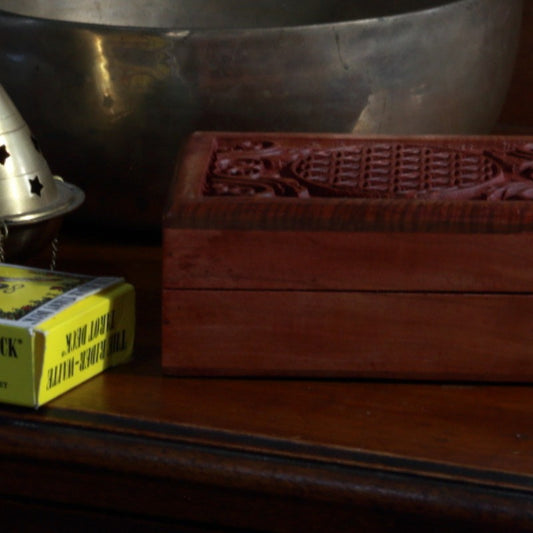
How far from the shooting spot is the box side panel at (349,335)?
0.66 metres

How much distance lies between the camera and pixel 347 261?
646 millimetres

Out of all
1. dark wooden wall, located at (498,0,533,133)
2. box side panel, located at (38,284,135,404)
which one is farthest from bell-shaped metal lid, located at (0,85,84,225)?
dark wooden wall, located at (498,0,533,133)

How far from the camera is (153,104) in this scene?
0.84m

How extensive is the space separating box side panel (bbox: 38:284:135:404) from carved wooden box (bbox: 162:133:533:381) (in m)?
0.03

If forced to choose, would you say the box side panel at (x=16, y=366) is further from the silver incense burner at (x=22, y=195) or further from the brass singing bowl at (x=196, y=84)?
the brass singing bowl at (x=196, y=84)

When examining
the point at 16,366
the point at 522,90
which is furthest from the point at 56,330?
the point at 522,90

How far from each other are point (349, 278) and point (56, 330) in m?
0.15

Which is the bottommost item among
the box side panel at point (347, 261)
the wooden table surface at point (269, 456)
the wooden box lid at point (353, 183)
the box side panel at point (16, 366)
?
the wooden table surface at point (269, 456)

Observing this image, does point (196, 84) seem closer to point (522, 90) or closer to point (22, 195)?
point (22, 195)

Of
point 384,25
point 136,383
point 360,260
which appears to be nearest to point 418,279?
point 360,260

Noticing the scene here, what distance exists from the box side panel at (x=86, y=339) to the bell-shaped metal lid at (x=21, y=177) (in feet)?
0.35

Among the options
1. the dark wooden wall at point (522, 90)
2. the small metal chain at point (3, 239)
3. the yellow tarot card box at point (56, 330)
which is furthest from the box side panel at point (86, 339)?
the dark wooden wall at point (522, 90)

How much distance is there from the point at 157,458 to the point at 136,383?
7 cm

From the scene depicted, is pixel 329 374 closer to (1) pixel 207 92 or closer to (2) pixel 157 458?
(2) pixel 157 458
